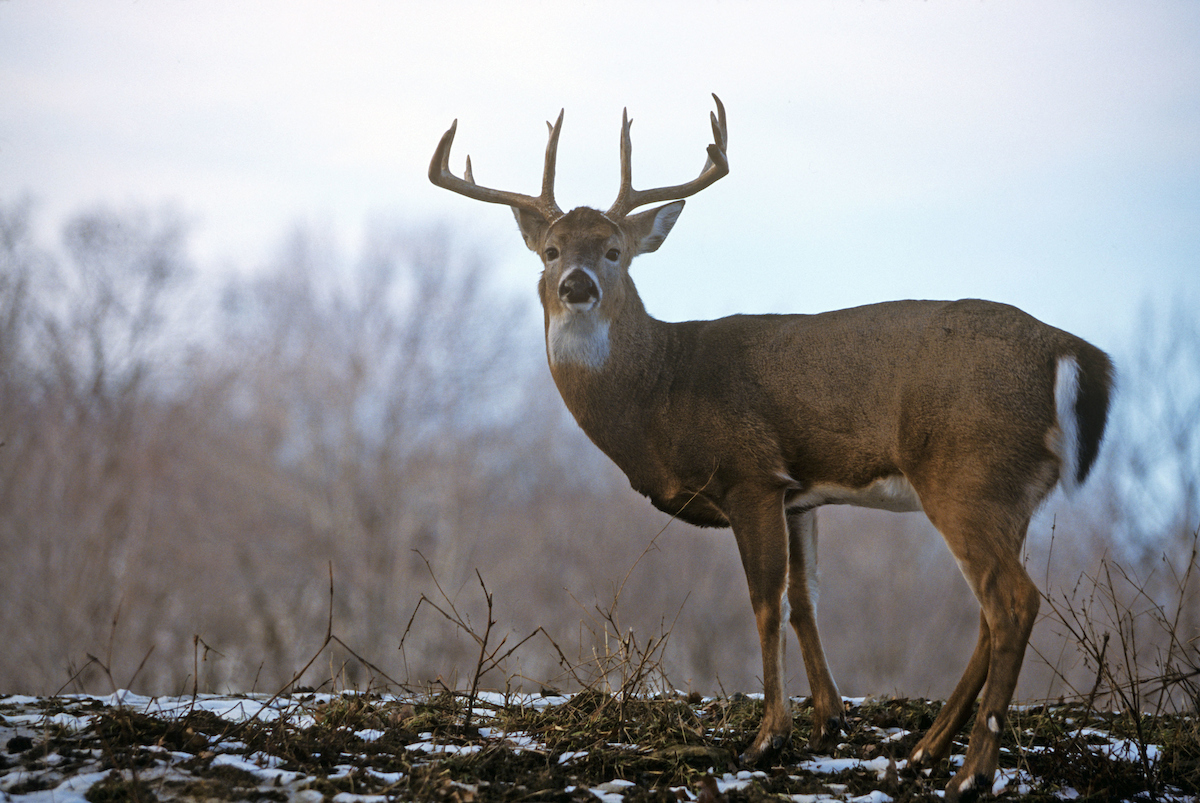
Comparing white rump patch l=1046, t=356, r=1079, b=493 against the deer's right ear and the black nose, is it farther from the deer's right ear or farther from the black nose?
the deer's right ear

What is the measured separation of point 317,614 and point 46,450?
24.3ft

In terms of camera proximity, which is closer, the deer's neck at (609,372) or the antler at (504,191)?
the deer's neck at (609,372)

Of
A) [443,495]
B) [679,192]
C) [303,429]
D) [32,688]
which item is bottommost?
[32,688]

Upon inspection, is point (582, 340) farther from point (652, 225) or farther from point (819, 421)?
point (819, 421)

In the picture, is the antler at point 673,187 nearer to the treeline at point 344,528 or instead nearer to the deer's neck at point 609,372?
the deer's neck at point 609,372

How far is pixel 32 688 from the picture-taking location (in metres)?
20.3

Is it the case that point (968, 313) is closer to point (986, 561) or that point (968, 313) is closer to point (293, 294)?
point (986, 561)

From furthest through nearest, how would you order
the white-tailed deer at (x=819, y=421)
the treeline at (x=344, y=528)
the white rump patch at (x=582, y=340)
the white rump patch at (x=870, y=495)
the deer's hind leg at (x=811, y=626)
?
1. the treeline at (x=344, y=528)
2. the white rump patch at (x=582, y=340)
3. the deer's hind leg at (x=811, y=626)
4. the white rump patch at (x=870, y=495)
5. the white-tailed deer at (x=819, y=421)

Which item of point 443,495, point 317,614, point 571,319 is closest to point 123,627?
point 317,614

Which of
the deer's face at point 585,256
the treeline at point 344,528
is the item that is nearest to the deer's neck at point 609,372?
the deer's face at point 585,256

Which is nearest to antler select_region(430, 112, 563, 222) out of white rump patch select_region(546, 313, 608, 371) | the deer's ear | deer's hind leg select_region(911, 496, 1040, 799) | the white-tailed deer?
the white-tailed deer

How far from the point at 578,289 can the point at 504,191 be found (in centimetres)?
139

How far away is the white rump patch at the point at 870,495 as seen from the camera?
5000mm

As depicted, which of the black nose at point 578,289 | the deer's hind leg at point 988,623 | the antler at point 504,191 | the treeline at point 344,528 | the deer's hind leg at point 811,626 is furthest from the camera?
the treeline at point 344,528
